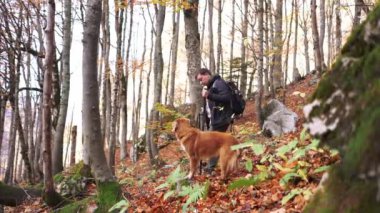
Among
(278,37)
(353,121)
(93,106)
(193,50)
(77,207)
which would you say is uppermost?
(278,37)

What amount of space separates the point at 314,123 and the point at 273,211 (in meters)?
1.75

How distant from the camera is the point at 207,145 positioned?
6730 millimetres

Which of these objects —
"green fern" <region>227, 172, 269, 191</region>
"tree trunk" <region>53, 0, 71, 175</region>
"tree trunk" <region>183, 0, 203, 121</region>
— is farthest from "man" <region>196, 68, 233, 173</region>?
"tree trunk" <region>53, 0, 71, 175</region>

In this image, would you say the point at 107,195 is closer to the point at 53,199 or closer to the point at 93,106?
the point at 93,106

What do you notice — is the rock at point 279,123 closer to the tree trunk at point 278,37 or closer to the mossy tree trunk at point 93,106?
the mossy tree trunk at point 93,106

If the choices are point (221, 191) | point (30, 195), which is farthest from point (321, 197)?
point (30, 195)

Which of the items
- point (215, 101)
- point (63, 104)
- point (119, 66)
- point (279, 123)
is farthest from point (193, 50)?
point (119, 66)

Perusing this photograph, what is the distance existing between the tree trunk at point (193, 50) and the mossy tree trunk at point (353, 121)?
643cm

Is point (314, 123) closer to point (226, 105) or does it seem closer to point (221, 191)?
point (221, 191)

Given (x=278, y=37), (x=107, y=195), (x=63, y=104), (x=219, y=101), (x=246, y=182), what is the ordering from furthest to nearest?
1. (x=278, y=37)
2. (x=63, y=104)
3. (x=219, y=101)
4. (x=107, y=195)
5. (x=246, y=182)

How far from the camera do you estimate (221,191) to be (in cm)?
582

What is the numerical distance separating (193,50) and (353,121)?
23.1 feet

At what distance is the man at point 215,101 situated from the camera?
24.4ft

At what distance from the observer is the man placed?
7.45 metres
